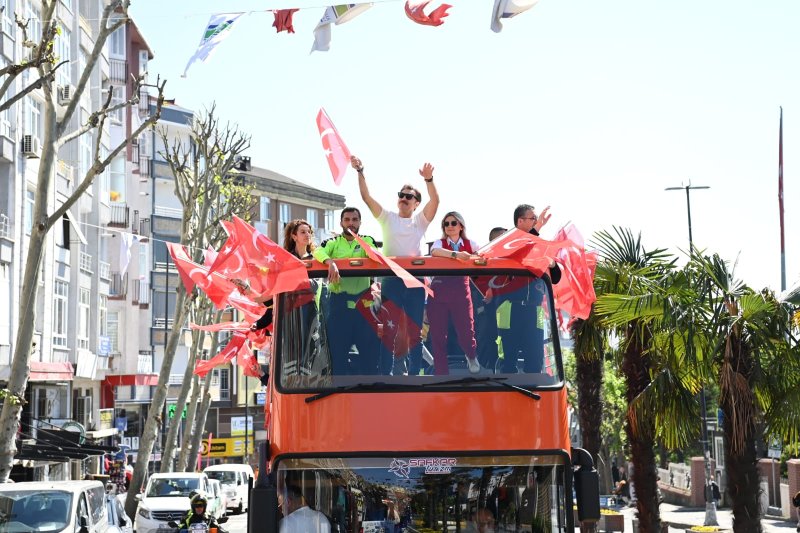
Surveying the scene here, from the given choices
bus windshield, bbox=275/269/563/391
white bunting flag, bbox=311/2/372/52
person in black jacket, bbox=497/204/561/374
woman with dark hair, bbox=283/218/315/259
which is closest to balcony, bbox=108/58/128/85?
white bunting flag, bbox=311/2/372/52

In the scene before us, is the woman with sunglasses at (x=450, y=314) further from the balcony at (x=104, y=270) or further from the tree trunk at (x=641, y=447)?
the balcony at (x=104, y=270)

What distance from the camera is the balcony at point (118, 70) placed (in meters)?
53.9

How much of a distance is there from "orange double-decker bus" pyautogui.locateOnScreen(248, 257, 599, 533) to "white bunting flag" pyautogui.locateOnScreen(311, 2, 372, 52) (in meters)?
7.61

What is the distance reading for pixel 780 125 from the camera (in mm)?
45125

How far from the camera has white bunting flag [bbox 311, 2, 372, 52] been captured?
1662 centimetres

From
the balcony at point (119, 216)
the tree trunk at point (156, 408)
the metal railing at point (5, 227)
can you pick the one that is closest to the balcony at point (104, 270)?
the balcony at point (119, 216)

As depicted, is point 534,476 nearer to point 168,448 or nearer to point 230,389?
point 168,448

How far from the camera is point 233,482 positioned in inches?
1842

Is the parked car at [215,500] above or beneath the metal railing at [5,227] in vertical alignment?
beneath

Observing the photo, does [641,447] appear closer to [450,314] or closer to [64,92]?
[450,314]

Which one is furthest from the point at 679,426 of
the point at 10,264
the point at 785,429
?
the point at 10,264

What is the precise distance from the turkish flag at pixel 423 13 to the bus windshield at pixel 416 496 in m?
7.02

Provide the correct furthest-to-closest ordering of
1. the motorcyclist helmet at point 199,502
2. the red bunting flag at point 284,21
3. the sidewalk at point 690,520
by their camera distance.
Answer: the sidewalk at point 690,520 < the motorcyclist helmet at point 199,502 < the red bunting flag at point 284,21

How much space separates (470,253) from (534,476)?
6.55ft
